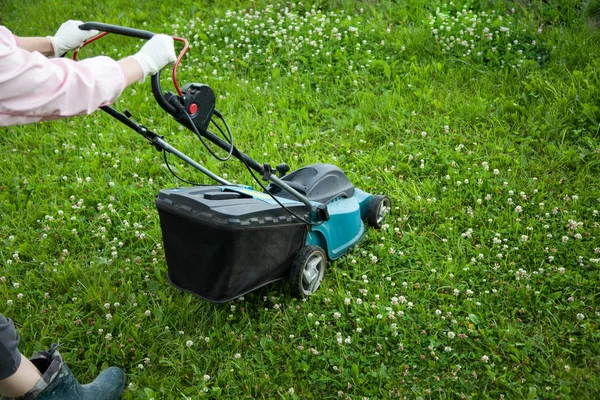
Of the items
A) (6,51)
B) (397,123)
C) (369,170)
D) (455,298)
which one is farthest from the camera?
(397,123)

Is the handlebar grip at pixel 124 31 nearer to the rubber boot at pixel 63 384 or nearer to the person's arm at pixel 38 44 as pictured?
the person's arm at pixel 38 44

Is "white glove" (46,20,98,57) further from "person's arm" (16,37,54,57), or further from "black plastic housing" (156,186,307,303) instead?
"black plastic housing" (156,186,307,303)

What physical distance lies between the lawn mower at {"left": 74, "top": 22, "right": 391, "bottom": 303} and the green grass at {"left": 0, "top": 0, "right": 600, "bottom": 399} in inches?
10.5

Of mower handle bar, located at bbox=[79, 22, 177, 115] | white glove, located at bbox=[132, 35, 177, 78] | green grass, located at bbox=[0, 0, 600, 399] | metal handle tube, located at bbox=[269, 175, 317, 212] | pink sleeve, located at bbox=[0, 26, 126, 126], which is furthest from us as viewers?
metal handle tube, located at bbox=[269, 175, 317, 212]

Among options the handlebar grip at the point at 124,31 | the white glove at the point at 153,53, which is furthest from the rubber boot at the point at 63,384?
the handlebar grip at the point at 124,31

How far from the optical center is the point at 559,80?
15.2 ft

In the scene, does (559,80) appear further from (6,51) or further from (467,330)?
(6,51)

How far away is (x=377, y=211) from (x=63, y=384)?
2006 millimetres

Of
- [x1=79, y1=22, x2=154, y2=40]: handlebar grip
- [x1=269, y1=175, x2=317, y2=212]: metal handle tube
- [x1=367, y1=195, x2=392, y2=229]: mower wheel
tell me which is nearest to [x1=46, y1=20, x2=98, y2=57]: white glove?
[x1=79, y1=22, x2=154, y2=40]: handlebar grip

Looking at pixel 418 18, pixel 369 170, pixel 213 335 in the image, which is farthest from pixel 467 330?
pixel 418 18

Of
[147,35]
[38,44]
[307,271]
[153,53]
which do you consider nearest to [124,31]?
[147,35]

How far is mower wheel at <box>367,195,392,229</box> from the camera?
382 cm

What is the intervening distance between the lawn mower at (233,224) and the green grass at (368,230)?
0.27 metres

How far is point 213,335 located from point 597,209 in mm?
2365
